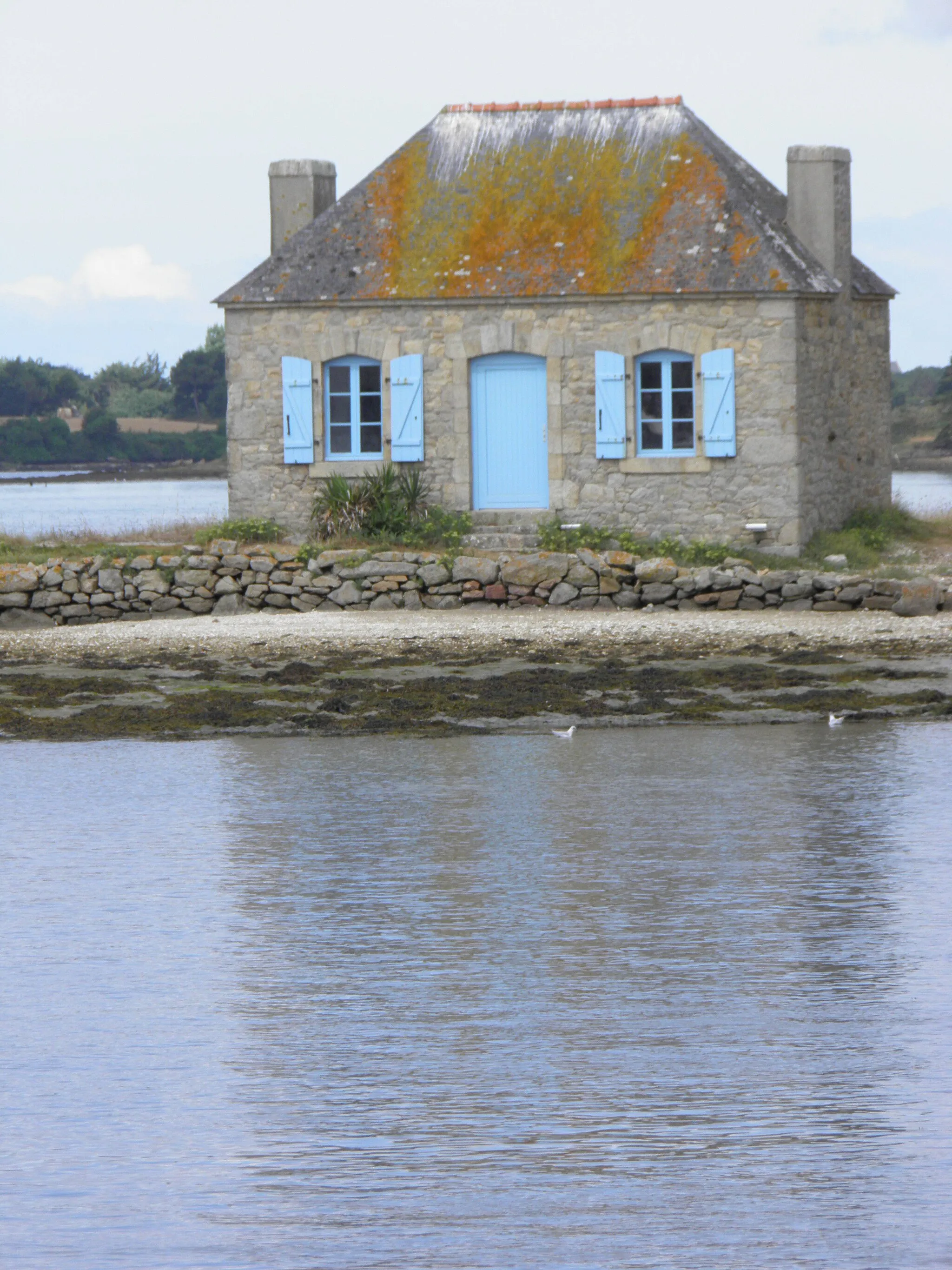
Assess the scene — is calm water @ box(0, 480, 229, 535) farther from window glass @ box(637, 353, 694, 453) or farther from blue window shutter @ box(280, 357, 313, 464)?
window glass @ box(637, 353, 694, 453)

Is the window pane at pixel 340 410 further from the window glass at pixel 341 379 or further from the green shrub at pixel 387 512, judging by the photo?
the green shrub at pixel 387 512

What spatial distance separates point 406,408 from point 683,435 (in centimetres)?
333

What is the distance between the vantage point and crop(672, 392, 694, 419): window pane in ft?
69.4

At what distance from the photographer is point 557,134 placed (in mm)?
22625

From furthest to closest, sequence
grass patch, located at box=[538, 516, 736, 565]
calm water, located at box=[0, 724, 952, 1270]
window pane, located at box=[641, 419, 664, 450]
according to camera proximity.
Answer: window pane, located at box=[641, 419, 664, 450] < grass patch, located at box=[538, 516, 736, 565] < calm water, located at box=[0, 724, 952, 1270]

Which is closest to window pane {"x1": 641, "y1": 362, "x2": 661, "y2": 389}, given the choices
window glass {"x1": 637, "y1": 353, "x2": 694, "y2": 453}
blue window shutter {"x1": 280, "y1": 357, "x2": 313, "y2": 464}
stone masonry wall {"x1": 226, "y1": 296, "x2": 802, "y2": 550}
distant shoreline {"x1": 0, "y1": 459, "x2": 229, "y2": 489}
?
window glass {"x1": 637, "y1": 353, "x2": 694, "y2": 453}

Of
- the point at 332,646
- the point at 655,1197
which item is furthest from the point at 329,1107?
the point at 332,646

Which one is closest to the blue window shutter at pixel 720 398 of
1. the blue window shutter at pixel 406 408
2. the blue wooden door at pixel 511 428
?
the blue wooden door at pixel 511 428

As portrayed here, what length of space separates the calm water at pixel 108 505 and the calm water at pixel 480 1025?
16637mm

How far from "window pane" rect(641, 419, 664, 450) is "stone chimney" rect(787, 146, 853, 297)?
3.50 m

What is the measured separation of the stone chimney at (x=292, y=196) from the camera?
76.5 feet

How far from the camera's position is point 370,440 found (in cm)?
2209

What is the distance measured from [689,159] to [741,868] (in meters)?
16.0

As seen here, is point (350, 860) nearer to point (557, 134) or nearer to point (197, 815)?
point (197, 815)
